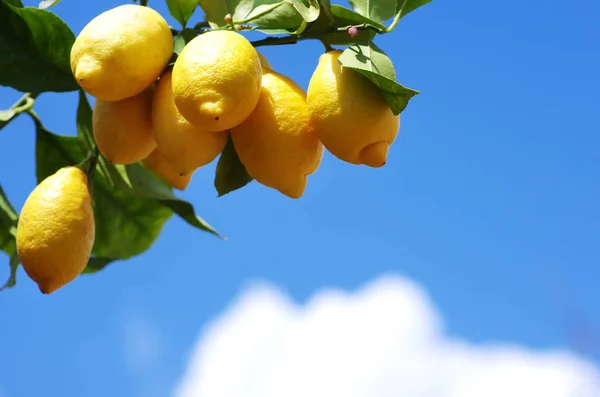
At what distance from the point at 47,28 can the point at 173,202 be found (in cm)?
44

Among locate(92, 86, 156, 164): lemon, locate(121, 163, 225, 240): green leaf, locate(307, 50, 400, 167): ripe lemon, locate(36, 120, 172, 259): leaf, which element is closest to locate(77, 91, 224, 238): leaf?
locate(121, 163, 225, 240): green leaf

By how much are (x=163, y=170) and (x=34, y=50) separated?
0.30 metres

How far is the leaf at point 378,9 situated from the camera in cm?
134

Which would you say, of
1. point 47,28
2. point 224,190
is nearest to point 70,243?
point 224,190

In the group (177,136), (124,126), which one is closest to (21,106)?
(124,126)

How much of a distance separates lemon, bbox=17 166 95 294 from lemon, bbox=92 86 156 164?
0.32ft

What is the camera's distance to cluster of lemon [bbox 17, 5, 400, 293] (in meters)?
1.19

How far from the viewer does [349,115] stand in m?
1.20

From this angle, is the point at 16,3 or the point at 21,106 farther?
the point at 21,106

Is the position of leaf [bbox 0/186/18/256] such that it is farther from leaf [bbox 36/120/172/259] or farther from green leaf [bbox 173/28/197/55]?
green leaf [bbox 173/28/197/55]

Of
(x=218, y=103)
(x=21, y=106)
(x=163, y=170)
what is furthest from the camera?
(x=21, y=106)

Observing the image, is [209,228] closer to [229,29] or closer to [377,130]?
[229,29]

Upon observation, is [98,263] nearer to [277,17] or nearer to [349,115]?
[277,17]

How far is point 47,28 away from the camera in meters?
1.44
